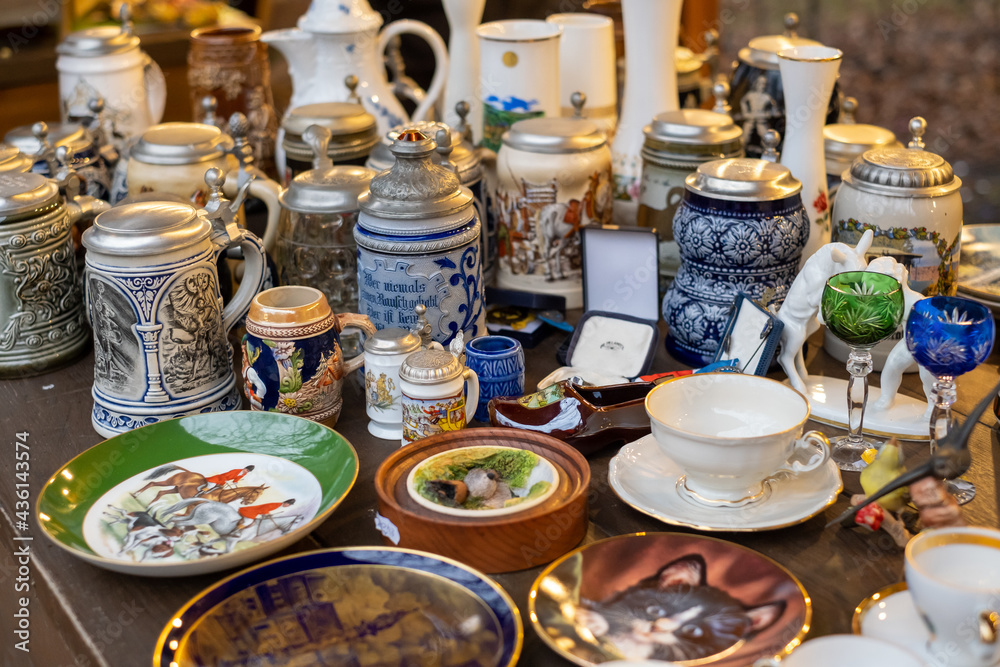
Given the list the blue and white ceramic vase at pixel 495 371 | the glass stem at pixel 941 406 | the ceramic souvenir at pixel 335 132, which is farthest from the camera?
the ceramic souvenir at pixel 335 132

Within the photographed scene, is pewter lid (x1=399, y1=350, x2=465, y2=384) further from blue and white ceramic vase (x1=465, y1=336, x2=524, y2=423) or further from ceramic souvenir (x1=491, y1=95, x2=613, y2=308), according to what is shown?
ceramic souvenir (x1=491, y1=95, x2=613, y2=308)

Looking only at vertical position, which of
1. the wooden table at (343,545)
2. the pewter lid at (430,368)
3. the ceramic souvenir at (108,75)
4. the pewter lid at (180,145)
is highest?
the ceramic souvenir at (108,75)

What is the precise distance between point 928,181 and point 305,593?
0.98 metres

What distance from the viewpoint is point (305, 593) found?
88 centimetres

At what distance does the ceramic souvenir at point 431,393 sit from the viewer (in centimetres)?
109

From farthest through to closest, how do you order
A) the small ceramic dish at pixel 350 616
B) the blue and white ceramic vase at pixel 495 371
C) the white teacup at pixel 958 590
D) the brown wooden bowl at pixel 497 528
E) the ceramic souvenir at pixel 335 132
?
the ceramic souvenir at pixel 335 132, the blue and white ceramic vase at pixel 495 371, the brown wooden bowl at pixel 497 528, the small ceramic dish at pixel 350 616, the white teacup at pixel 958 590

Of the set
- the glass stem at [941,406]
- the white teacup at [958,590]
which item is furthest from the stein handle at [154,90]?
the white teacup at [958,590]

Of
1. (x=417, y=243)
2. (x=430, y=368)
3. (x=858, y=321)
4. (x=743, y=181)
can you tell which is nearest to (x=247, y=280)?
(x=417, y=243)

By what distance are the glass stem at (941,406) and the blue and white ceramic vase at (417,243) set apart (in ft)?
1.97

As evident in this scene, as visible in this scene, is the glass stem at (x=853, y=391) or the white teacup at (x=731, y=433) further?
the glass stem at (x=853, y=391)

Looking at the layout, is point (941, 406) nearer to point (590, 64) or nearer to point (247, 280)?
point (247, 280)

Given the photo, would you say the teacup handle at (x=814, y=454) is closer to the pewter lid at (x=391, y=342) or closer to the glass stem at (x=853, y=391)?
the glass stem at (x=853, y=391)

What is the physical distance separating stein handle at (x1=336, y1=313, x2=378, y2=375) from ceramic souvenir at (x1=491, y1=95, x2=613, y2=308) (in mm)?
389

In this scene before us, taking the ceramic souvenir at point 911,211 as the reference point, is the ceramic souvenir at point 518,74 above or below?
above
